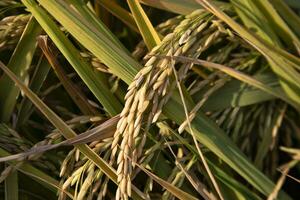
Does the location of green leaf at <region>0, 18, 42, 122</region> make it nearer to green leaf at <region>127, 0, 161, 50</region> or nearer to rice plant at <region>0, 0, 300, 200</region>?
rice plant at <region>0, 0, 300, 200</region>

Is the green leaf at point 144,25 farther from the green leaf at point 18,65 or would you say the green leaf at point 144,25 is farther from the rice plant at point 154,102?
the green leaf at point 18,65

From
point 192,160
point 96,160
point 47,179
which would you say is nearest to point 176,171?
point 192,160

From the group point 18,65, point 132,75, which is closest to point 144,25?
point 132,75

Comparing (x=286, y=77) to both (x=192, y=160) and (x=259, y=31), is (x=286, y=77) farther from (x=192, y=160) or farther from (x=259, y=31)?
(x=192, y=160)

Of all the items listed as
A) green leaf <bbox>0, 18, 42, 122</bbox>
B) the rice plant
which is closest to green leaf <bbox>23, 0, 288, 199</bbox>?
the rice plant

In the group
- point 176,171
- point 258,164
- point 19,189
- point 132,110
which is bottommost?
A: point 258,164

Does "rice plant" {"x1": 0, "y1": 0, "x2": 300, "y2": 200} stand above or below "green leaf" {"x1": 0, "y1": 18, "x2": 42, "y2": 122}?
below

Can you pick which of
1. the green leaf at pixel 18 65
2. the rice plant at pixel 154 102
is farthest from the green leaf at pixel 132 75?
the green leaf at pixel 18 65

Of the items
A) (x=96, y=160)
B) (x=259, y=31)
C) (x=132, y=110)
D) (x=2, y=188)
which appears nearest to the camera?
(x=132, y=110)

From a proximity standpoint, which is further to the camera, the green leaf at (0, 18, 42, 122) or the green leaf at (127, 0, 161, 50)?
the green leaf at (0, 18, 42, 122)
